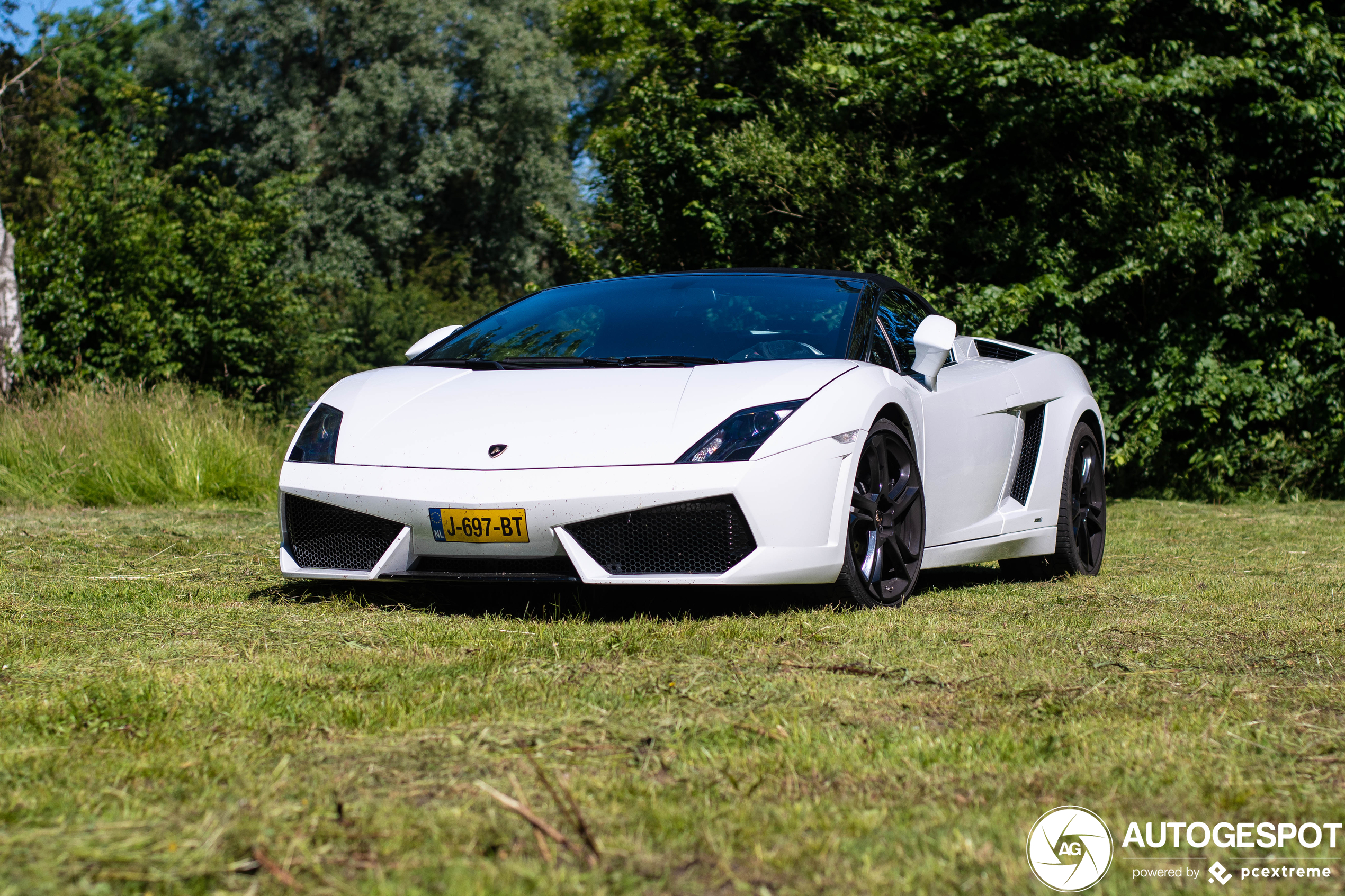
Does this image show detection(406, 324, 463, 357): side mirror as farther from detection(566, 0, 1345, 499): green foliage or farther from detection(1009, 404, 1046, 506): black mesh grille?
detection(566, 0, 1345, 499): green foliage

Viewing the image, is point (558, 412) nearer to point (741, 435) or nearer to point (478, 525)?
point (478, 525)

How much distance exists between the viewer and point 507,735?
2553 millimetres

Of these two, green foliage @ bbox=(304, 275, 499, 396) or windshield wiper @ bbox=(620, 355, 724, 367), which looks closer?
windshield wiper @ bbox=(620, 355, 724, 367)

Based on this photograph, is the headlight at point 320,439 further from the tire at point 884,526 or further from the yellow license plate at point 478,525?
the tire at point 884,526

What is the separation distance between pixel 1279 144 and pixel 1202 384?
79.5 inches

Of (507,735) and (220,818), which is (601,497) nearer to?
(507,735)

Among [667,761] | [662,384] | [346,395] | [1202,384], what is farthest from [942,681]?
[1202,384]

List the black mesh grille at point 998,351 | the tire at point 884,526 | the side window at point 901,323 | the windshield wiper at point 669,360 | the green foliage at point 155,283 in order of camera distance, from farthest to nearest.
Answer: the green foliage at point 155,283 → the black mesh grille at point 998,351 → the side window at point 901,323 → the windshield wiper at point 669,360 → the tire at point 884,526

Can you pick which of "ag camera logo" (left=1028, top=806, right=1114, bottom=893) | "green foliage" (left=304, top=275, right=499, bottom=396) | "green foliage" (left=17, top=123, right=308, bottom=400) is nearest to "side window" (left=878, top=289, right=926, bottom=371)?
"ag camera logo" (left=1028, top=806, right=1114, bottom=893)

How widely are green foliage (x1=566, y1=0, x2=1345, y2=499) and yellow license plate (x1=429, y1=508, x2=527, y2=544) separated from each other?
716 centimetres

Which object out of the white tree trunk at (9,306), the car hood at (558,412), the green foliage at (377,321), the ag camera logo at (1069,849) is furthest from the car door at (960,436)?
the green foliage at (377,321)

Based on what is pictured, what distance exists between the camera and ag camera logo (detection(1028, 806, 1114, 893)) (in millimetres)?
1855

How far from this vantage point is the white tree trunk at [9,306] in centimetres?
1314

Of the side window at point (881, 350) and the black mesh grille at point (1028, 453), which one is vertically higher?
the side window at point (881, 350)
